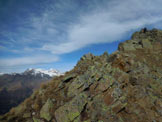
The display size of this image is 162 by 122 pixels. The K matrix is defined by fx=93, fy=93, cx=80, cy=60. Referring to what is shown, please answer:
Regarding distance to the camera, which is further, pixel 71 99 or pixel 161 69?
pixel 161 69

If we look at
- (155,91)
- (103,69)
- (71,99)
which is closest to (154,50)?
(155,91)

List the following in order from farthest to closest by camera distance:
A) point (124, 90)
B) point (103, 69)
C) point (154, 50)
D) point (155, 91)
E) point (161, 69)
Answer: point (154, 50), point (161, 69), point (103, 69), point (155, 91), point (124, 90)

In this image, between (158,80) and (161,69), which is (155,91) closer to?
(158,80)

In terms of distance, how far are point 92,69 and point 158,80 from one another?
13620mm

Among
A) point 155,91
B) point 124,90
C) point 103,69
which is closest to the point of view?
point 124,90

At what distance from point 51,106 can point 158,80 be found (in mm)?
20690

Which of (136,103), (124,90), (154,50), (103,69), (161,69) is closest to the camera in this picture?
(136,103)

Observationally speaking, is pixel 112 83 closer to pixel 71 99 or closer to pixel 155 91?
pixel 71 99

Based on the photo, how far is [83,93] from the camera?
14.3 metres

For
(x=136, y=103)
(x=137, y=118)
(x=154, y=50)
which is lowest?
(x=137, y=118)

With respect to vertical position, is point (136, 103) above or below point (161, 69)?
below

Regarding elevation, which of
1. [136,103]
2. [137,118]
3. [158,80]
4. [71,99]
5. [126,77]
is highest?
[126,77]

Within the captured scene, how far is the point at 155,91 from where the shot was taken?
16453 mm

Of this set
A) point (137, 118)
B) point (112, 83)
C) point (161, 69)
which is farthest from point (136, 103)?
point (161, 69)
